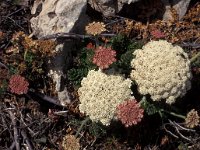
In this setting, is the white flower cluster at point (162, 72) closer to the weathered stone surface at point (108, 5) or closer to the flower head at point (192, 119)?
the flower head at point (192, 119)

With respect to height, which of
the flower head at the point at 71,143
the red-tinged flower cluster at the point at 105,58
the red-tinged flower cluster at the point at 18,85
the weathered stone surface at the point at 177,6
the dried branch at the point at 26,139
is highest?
the weathered stone surface at the point at 177,6

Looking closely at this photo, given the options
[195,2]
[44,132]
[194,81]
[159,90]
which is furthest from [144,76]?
[195,2]

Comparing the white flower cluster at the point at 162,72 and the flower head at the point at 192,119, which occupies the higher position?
the white flower cluster at the point at 162,72

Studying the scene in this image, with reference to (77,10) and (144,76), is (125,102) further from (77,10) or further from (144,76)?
(77,10)

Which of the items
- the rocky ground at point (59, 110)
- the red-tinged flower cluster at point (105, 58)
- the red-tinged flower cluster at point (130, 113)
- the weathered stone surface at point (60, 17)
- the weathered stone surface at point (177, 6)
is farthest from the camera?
the weathered stone surface at point (177, 6)

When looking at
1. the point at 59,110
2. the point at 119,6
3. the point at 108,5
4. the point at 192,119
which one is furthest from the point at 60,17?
the point at 192,119

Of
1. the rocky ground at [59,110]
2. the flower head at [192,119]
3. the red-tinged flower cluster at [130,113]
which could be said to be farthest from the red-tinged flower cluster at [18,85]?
the flower head at [192,119]
